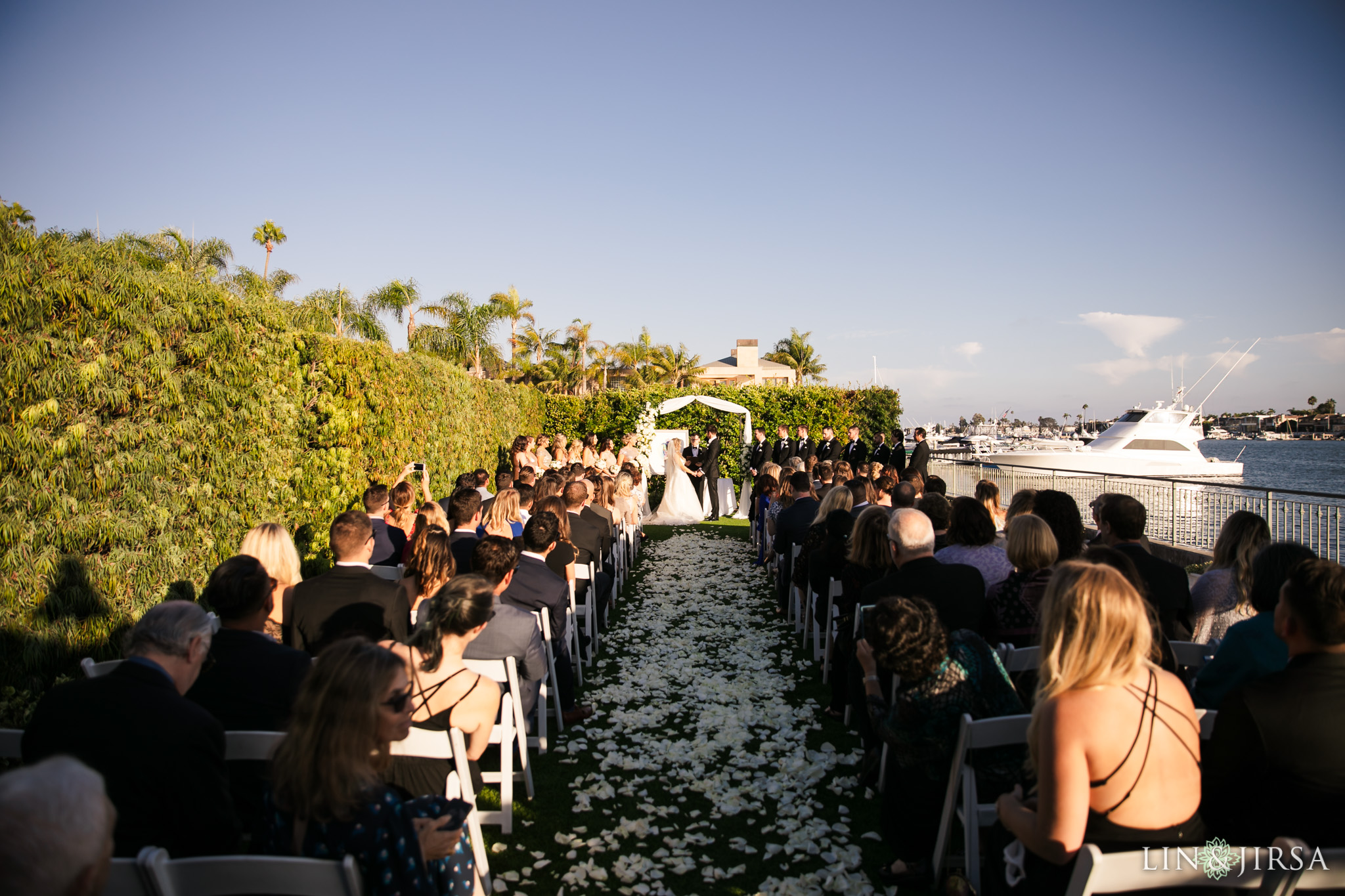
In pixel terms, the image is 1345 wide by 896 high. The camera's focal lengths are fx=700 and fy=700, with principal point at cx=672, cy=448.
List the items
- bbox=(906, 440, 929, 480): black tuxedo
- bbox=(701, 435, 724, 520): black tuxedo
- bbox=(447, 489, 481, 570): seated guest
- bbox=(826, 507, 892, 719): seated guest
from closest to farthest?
bbox=(826, 507, 892, 719): seated guest, bbox=(447, 489, 481, 570): seated guest, bbox=(906, 440, 929, 480): black tuxedo, bbox=(701, 435, 724, 520): black tuxedo

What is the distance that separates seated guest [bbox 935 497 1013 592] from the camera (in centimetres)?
450

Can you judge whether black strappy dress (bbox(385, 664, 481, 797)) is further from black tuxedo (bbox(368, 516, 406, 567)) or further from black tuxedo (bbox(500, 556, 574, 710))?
black tuxedo (bbox(368, 516, 406, 567))

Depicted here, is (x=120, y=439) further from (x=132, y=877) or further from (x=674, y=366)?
(x=674, y=366)

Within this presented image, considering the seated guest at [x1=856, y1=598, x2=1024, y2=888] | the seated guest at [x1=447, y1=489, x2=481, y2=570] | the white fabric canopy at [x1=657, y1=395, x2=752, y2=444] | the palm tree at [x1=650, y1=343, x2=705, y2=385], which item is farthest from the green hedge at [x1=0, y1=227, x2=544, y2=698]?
the palm tree at [x1=650, y1=343, x2=705, y2=385]

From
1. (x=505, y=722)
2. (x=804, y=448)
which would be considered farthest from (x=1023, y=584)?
(x=804, y=448)

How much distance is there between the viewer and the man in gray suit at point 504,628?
4.02 metres

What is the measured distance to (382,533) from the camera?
5840mm

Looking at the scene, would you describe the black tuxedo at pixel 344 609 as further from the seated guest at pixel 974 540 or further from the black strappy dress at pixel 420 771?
the seated guest at pixel 974 540

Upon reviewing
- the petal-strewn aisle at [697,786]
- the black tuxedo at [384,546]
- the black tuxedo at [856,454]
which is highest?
the black tuxedo at [856,454]

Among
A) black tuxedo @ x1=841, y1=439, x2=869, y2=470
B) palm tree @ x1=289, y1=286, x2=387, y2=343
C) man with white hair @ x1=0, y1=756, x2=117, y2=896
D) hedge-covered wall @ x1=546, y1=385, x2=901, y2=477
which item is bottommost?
man with white hair @ x1=0, y1=756, x2=117, y2=896

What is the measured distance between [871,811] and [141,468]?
4.99 meters

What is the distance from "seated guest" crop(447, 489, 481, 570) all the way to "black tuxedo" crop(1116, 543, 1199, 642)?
4.52 meters

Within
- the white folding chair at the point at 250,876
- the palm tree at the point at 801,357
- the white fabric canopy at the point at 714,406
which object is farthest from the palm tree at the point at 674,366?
the white folding chair at the point at 250,876

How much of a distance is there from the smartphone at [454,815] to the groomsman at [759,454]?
1301 cm
